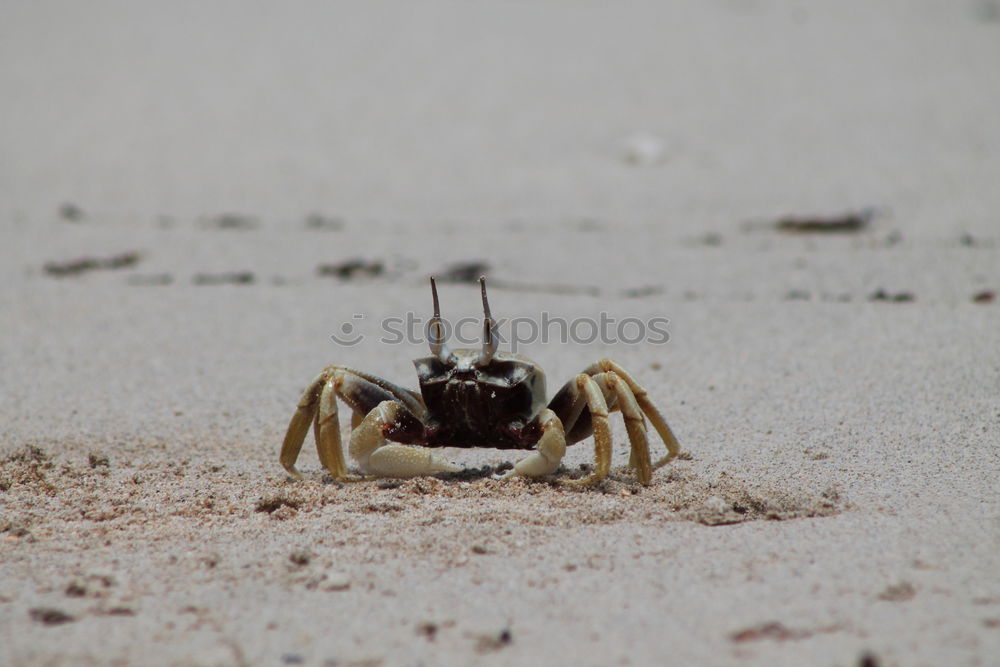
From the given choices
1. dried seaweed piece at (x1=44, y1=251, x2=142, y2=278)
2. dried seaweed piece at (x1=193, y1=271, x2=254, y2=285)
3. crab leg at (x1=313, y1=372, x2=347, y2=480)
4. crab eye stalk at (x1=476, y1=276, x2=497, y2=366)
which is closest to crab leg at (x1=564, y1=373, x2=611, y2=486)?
crab eye stalk at (x1=476, y1=276, x2=497, y2=366)

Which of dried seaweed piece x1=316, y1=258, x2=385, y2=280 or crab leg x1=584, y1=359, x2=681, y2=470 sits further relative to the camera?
dried seaweed piece x1=316, y1=258, x2=385, y2=280

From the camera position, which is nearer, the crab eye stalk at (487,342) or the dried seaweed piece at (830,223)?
the crab eye stalk at (487,342)

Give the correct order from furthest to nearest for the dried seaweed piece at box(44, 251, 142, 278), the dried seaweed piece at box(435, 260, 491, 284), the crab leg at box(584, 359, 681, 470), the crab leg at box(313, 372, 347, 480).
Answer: the dried seaweed piece at box(44, 251, 142, 278)
the dried seaweed piece at box(435, 260, 491, 284)
the crab leg at box(584, 359, 681, 470)
the crab leg at box(313, 372, 347, 480)

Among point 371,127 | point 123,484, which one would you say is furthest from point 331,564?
point 371,127

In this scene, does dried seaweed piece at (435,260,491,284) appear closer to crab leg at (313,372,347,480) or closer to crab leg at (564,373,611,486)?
crab leg at (313,372,347,480)

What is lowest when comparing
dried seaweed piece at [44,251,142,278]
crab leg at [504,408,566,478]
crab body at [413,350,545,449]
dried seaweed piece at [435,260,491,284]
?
crab leg at [504,408,566,478]

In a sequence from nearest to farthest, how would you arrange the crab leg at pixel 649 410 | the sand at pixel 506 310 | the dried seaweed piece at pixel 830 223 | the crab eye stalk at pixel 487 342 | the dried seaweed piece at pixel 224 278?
1. the sand at pixel 506 310
2. the crab eye stalk at pixel 487 342
3. the crab leg at pixel 649 410
4. the dried seaweed piece at pixel 224 278
5. the dried seaweed piece at pixel 830 223

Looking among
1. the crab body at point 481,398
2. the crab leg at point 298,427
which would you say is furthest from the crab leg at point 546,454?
the crab leg at point 298,427

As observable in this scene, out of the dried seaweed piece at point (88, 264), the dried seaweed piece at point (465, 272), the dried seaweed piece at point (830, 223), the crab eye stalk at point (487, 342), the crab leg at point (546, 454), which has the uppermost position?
the dried seaweed piece at point (830, 223)

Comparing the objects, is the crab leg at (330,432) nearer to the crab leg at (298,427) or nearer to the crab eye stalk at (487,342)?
the crab leg at (298,427)
